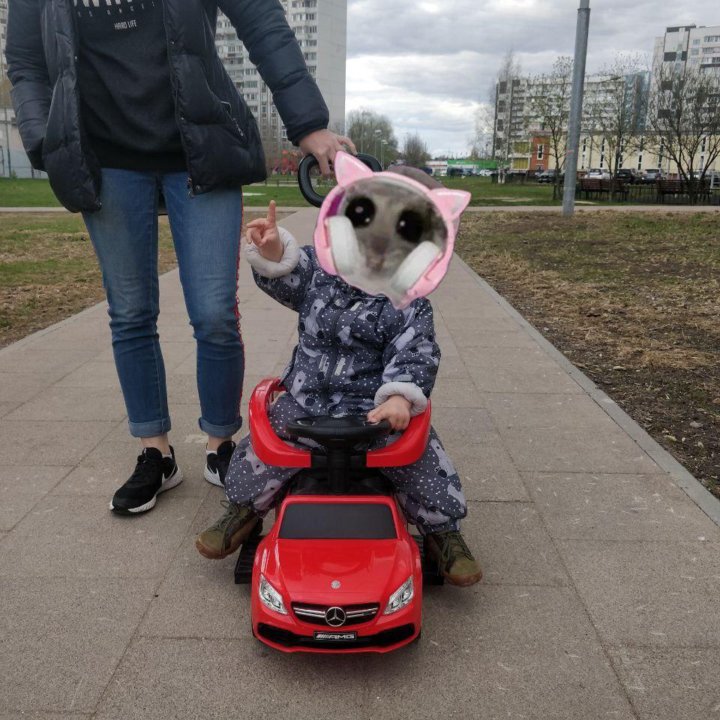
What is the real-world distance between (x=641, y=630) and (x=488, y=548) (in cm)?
60

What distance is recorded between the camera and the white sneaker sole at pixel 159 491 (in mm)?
2771

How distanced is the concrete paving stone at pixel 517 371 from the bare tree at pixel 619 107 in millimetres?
26351

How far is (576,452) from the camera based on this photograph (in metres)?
3.46

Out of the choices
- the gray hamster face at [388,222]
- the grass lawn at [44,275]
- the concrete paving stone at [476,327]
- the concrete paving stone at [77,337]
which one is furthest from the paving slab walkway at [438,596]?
the grass lawn at [44,275]

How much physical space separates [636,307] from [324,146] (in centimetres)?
550

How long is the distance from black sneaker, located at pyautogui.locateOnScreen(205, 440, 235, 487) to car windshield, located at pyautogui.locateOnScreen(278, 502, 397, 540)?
1018 millimetres

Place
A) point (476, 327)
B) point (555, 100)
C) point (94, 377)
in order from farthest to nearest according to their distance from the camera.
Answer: point (555, 100) → point (476, 327) → point (94, 377)

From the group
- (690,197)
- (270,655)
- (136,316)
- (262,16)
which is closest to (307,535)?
(270,655)

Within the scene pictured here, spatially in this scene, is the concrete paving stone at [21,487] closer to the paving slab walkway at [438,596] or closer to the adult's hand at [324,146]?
the paving slab walkway at [438,596]

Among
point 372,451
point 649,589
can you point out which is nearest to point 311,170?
point 372,451

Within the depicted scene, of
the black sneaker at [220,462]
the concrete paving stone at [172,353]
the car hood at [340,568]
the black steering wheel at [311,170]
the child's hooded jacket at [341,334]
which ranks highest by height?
the black steering wheel at [311,170]

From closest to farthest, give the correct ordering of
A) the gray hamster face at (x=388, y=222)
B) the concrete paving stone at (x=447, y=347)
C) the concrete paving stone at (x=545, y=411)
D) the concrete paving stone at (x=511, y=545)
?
the gray hamster face at (x=388, y=222) < the concrete paving stone at (x=511, y=545) < the concrete paving stone at (x=545, y=411) < the concrete paving stone at (x=447, y=347)

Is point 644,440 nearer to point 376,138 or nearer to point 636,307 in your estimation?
point 636,307

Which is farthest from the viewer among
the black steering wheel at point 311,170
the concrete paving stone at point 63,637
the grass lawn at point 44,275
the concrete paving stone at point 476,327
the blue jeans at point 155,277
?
the grass lawn at point 44,275
